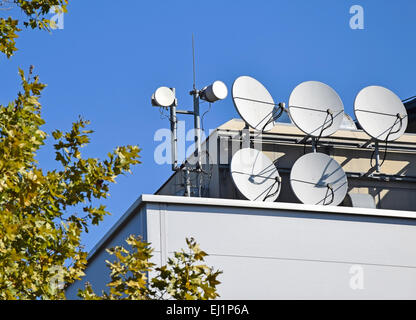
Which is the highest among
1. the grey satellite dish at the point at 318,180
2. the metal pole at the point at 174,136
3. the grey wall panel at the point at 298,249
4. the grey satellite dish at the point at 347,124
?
the grey satellite dish at the point at 347,124

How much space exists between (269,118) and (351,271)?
16.6ft

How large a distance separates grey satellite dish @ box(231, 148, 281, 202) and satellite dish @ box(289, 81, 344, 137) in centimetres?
176

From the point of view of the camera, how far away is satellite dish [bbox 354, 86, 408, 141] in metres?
21.2

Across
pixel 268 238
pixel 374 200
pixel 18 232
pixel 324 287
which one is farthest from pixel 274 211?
pixel 18 232

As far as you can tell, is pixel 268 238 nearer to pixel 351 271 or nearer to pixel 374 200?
pixel 351 271

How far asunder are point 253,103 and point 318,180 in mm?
2385

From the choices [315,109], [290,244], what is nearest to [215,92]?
[315,109]

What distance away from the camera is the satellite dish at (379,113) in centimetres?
2119

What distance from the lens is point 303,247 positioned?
1638cm

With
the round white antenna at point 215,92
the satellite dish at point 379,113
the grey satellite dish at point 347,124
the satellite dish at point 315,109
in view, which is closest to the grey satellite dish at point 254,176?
the satellite dish at point 315,109

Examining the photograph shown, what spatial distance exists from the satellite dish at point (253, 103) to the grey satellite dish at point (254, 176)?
1.17 m

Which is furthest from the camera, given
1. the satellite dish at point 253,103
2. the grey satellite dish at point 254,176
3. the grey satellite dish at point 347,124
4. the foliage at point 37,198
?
the grey satellite dish at point 347,124

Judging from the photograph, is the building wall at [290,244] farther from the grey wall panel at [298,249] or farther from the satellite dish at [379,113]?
the satellite dish at [379,113]
